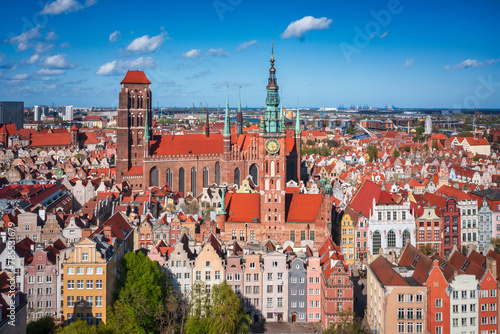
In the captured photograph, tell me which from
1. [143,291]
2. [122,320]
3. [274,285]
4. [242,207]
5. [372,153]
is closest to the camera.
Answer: [122,320]

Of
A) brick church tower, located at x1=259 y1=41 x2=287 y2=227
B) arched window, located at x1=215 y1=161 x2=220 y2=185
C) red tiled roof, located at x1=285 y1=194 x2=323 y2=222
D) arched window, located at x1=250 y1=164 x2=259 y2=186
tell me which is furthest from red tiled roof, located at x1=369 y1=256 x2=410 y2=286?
arched window, located at x1=215 y1=161 x2=220 y2=185

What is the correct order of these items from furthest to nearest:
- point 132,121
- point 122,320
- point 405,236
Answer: point 132,121 → point 405,236 → point 122,320

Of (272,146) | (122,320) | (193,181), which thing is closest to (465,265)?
(272,146)

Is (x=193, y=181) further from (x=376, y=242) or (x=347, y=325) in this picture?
(x=347, y=325)

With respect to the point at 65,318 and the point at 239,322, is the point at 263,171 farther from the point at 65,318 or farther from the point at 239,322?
the point at 65,318

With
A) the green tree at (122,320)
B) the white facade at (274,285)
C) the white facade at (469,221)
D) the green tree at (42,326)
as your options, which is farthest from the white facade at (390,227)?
the green tree at (42,326)

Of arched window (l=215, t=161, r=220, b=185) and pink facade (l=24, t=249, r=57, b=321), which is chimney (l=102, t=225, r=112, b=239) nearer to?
pink facade (l=24, t=249, r=57, b=321)
